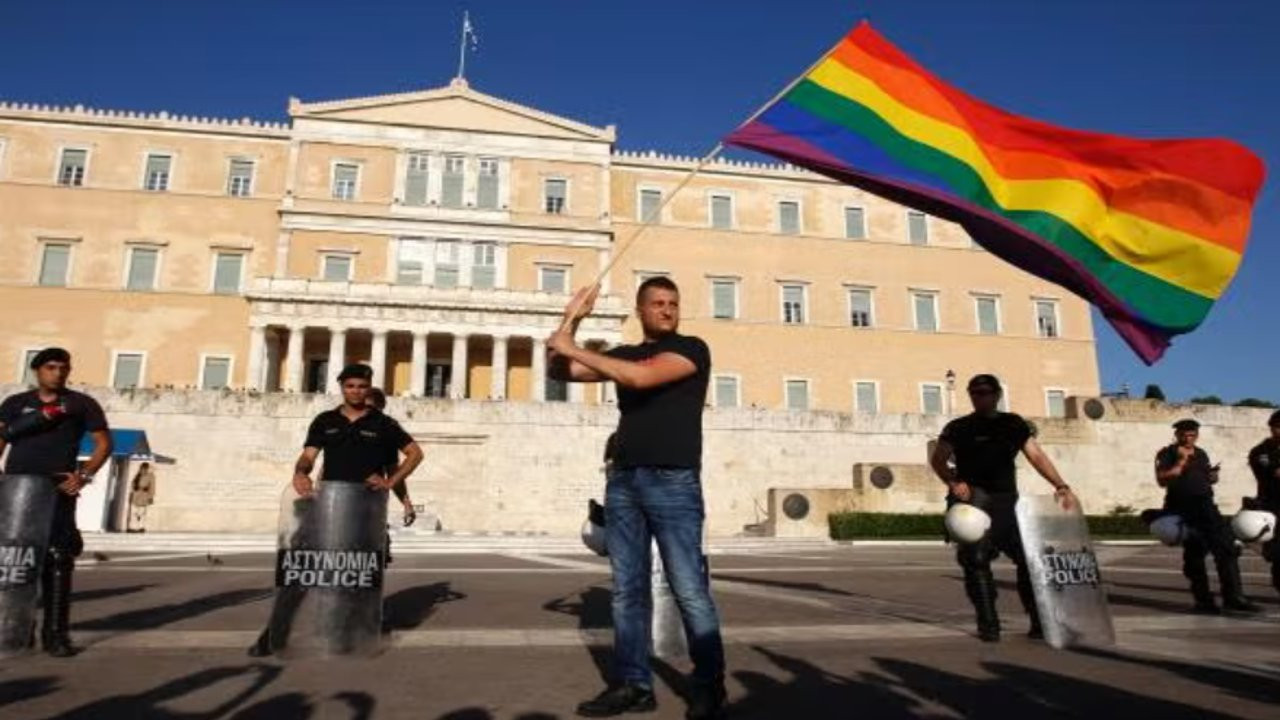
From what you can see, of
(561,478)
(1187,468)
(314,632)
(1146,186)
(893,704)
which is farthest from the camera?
(561,478)

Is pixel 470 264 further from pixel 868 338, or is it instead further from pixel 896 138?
pixel 896 138

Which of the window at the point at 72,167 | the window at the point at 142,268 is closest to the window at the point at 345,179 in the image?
the window at the point at 142,268

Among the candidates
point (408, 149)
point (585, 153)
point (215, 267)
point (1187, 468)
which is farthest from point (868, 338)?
point (1187, 468)

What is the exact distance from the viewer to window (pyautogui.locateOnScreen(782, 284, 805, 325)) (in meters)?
43.7

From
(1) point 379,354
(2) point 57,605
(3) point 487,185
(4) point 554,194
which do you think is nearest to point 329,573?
(2) point 57,605

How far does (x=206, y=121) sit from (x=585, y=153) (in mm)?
17967

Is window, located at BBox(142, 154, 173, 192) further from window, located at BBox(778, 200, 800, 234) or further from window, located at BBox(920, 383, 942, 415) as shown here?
window, located at BBox(920, 383, 942, 415)

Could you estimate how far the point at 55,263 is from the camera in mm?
37500

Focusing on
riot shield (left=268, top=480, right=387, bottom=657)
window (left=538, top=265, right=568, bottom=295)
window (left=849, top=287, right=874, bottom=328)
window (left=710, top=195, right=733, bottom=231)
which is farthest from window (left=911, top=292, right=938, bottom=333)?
riot shield (left=268, top=480, right=387, bottom=657)

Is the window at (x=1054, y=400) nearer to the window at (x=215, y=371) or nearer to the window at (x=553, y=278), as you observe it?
the window at (x=553, y=278)

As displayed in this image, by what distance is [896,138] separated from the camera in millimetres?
6395

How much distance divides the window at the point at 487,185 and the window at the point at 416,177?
2519 mm

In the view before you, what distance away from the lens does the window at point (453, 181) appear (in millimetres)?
40438

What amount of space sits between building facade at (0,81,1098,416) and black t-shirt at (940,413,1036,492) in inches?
1163
